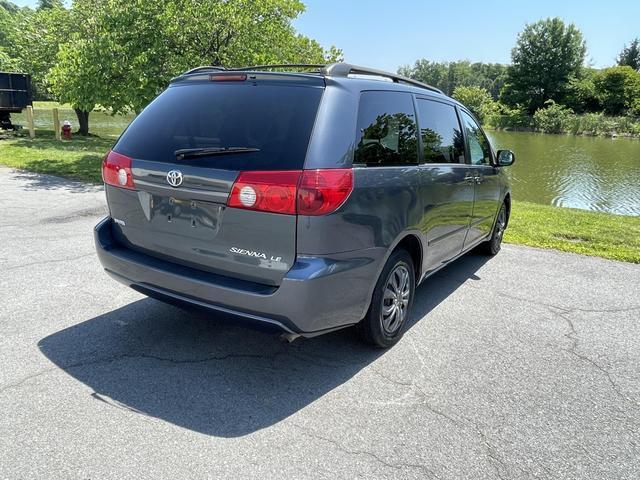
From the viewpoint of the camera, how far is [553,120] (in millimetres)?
63031

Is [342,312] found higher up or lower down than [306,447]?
higher up

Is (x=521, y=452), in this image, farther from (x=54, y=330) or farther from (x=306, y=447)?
(x=54, y=330)

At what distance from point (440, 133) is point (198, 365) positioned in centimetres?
282

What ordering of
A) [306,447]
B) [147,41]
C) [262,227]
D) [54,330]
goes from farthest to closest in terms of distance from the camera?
[147,41], [54,330], [262,227], [306,447]

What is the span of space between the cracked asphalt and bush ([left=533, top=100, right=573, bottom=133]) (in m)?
64.8

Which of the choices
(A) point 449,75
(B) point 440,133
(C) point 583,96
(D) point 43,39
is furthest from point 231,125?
(A) point 449,75

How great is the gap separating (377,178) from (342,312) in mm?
898

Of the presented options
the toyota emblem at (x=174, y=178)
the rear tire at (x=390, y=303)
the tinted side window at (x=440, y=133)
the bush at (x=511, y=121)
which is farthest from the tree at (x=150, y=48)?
the bush at (x=511, y=121)

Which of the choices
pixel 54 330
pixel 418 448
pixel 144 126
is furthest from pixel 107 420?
pixel 144 126

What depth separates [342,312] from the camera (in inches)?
120

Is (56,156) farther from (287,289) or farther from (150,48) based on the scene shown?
(287,289)

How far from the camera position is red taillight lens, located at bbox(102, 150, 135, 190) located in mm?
3289

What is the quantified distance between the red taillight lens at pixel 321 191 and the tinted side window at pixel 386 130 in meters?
0.27

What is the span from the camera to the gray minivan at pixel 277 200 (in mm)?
2775
